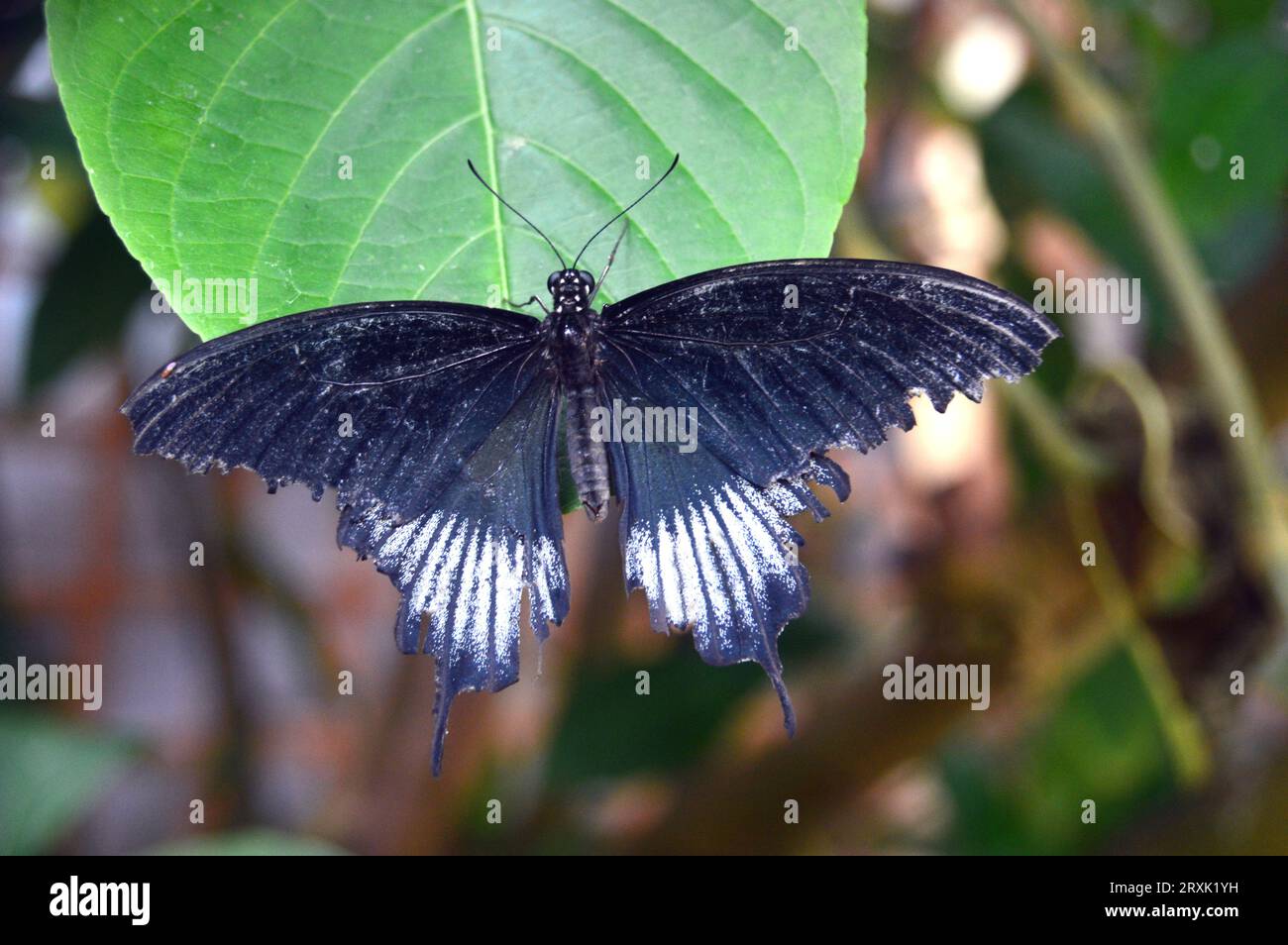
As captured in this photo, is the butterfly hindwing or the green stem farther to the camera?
the green stem

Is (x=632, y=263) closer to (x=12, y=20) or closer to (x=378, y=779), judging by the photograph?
(x=12, y=20)

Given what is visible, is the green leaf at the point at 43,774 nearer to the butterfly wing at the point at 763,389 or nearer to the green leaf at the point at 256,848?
the green leaf at the point at 256,848

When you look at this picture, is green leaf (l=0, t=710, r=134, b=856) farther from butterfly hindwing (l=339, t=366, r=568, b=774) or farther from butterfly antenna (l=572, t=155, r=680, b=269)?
butterfly antenna (l=572, t=155, r=680, b=269)

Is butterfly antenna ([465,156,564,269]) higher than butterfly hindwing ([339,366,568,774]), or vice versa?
butterfly antenna ([465,156,564,269])

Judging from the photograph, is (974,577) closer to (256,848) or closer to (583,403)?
(583,403)

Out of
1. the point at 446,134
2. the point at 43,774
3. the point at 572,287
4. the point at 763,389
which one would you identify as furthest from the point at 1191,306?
the point at 43,774

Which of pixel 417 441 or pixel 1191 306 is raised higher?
pixel 1191 306

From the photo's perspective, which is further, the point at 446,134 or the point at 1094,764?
the point at 1094,764

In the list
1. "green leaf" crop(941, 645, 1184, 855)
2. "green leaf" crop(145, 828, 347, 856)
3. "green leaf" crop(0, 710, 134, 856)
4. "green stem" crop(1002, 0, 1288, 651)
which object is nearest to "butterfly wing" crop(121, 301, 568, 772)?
"green leaf" crop(145, 828, 347, 856)
